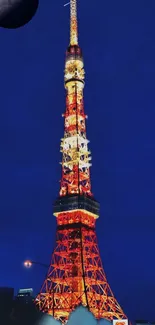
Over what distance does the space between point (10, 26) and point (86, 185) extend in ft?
185

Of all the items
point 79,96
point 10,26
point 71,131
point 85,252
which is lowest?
point 10,26

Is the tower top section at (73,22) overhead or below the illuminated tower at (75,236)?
overhead

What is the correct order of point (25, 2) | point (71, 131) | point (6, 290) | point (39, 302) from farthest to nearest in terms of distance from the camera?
1. point (71, 131)
2. point (39, 302)
3. point (6, 290)
4. point (25, 2)

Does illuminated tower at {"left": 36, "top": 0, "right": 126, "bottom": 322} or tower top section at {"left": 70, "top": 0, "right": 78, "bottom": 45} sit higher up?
tower top section at {"left": 70, "top": 0, "right": 78, "bottom": 45}

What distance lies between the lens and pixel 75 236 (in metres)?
53.2

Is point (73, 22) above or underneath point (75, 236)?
above

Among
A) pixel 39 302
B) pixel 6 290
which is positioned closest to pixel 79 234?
pixel 39 302

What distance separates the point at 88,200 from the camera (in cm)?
5597

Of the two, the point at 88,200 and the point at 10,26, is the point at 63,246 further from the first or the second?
the point at 10,26

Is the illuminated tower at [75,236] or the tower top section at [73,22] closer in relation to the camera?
the illuminated tower at [75,236]

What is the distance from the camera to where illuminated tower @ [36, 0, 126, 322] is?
50406 millimetres

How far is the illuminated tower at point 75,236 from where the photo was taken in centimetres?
5041

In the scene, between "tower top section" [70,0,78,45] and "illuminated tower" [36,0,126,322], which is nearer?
"illuminated tower" [36,0,126,322]

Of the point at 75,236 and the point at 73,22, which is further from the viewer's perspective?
the point at 73,22
